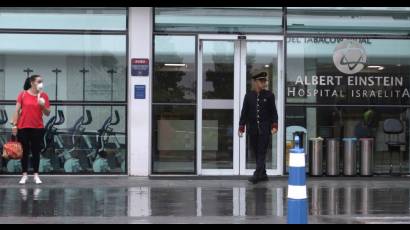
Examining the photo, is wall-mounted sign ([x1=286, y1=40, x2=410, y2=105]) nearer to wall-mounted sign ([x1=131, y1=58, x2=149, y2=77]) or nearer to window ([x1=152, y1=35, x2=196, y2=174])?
window ([x1=152, y1=35, x2=196, y2=174])

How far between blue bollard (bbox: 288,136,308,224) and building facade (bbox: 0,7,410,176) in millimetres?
5648

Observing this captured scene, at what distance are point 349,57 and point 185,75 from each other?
10.6 ft

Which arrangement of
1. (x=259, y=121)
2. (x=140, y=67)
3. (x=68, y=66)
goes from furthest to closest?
(x=68, y=66) < (x=140, y=67) < (x=259, y=121)

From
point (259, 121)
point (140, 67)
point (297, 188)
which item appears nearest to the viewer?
point (297, 188)

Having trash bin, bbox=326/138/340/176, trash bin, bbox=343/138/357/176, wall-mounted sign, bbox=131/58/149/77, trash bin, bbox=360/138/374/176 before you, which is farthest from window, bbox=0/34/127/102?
trash bin, bbox=360/138/374/176

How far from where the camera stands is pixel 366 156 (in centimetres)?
1362

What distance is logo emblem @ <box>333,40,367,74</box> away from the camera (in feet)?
45.3

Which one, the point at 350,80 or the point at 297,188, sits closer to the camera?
the point at 297,188

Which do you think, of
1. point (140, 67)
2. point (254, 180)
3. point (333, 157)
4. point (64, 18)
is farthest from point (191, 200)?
point (64, 18)

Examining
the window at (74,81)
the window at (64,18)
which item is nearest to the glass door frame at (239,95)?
the window at (74,81)

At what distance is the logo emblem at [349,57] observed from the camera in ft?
45.3

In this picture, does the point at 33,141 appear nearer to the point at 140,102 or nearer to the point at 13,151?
the point at 13,151

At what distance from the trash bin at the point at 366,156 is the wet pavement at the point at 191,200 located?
0.19m
